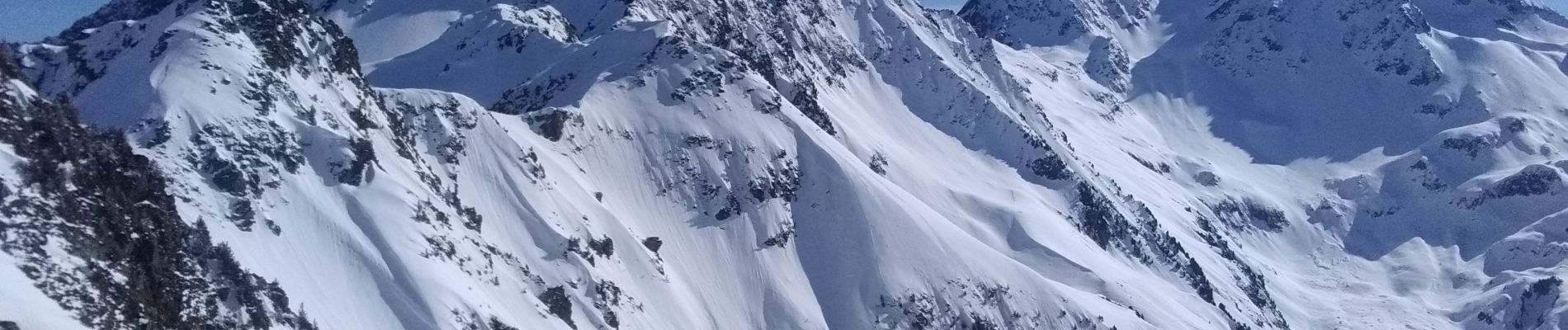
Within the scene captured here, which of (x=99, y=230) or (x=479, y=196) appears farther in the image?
(x=479, y=196)

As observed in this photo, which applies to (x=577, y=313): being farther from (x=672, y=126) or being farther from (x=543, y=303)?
(x=672, y=126)

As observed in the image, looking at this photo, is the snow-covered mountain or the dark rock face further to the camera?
the snow-covered mountain

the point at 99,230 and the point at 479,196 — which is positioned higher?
the point at 99,230

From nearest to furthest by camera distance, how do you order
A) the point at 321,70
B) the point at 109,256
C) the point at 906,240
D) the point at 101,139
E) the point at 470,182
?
1. the point at 109,256
2. the point at 101,139
3. the point at 321,70
4. the point at 470,182
5. the point at 906,240

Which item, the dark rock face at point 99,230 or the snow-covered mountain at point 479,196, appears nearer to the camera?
the dark rock face at point 99,230

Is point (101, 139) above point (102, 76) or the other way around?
above

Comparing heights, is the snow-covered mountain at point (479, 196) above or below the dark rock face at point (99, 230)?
below

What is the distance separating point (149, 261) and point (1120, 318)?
119 m

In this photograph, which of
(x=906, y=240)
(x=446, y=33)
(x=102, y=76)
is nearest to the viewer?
(x=102, y=76)

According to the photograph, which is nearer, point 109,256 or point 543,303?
point 109,256

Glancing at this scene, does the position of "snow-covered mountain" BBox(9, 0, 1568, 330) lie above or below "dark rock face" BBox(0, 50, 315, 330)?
below

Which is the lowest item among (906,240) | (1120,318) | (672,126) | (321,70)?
(1120,318)

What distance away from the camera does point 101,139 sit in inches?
3334

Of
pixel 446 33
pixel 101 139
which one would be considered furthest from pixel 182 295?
pixel 446 33
